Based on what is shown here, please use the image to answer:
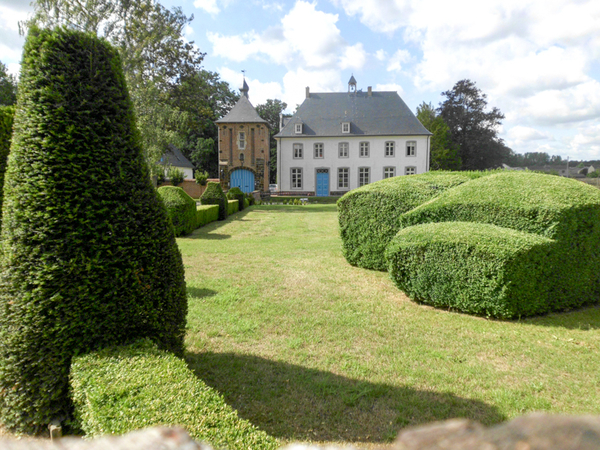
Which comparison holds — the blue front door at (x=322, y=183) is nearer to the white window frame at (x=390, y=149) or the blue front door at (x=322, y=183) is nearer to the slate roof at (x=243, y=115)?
the white window frame at (x=390, y=149)

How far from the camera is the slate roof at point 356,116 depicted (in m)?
36.8

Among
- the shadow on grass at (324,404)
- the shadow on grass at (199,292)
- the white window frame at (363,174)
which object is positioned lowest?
the shadow on grass at (324,404)

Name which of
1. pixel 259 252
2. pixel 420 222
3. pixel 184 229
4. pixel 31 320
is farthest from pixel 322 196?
pixel 31 320

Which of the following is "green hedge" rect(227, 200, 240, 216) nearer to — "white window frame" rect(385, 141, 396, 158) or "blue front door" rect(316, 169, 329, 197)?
"blue front door" rect(316, 169, 329, 197)

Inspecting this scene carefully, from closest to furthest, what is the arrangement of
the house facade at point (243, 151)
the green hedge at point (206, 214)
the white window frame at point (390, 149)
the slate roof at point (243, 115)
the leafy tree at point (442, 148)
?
the green hedge at point (206, 214)
the slate roof at point (243, 115)
the house facade at point (243, 151)
the white window frame at point (390, 149)
the leafy tree at point (442, 148)

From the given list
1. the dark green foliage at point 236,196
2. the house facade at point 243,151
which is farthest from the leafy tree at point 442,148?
the dark green foliage at point 236,196

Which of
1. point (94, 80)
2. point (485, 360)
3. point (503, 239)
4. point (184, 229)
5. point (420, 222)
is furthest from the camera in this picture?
point (184, 229)

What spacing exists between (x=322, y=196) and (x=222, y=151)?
35.9 feet

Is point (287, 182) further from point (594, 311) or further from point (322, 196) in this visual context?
point (594, 311)

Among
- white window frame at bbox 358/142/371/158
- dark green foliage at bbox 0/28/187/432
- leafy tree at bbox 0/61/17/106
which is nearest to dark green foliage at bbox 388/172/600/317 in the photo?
dark green foliage at bbox 0/28/187/432

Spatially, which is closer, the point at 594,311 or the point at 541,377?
the point at 541,377

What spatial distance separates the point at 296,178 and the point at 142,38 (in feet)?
63.4

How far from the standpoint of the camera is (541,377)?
381cm

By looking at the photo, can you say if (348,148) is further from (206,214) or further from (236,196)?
(206,214)
